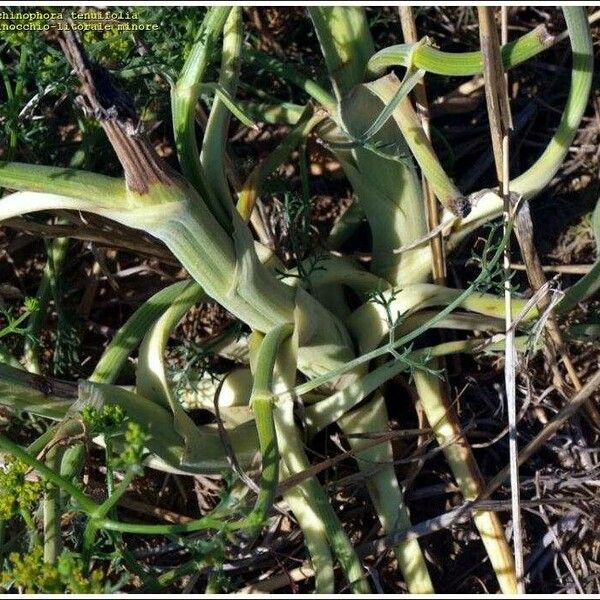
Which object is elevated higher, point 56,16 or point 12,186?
point 56,16

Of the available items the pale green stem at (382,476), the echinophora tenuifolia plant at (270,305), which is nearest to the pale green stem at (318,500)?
the echinophora tenuifolia plant at (270,305)

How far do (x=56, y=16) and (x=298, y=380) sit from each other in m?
0.77

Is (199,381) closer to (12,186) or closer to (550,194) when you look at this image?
(12,186)

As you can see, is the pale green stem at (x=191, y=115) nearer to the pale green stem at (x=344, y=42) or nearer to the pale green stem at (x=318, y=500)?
the pale green stem at (x=344, y=42)

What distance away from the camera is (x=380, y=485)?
4.93 ft

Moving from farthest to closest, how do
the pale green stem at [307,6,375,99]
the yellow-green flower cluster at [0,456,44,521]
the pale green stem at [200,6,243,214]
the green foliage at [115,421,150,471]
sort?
the pale green stem at [307,6,375,99]
the pale green stem at [200,6,243,214]
the yellow-green flower cluster at [0,456,44,521]
the green foliage at [115,421,150,471]

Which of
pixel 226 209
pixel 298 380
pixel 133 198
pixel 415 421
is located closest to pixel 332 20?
pixel 226 209

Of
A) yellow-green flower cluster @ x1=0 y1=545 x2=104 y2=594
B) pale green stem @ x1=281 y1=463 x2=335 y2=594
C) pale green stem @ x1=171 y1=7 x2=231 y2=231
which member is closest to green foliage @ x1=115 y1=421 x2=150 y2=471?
yellow-green flower cluster @ x1=0 y1=545 x2=104 y2=594

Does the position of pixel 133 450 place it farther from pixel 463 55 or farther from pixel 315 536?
pixel 463 55

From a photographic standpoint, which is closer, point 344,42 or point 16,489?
point 16,489

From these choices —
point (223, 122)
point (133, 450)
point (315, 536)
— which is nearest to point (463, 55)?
point (223, 122)

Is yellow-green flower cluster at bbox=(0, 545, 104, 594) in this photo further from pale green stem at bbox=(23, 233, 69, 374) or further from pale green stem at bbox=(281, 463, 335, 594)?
pale green stem at bbox=(23, 233, 69, 374)

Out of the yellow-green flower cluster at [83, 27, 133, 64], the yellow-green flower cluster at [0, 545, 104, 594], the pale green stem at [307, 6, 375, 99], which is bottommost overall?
the yellow-green flower cluster at [0, 545, 104, 594]

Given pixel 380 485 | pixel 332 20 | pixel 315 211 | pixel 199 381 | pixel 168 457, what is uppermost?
pixel 332 20
